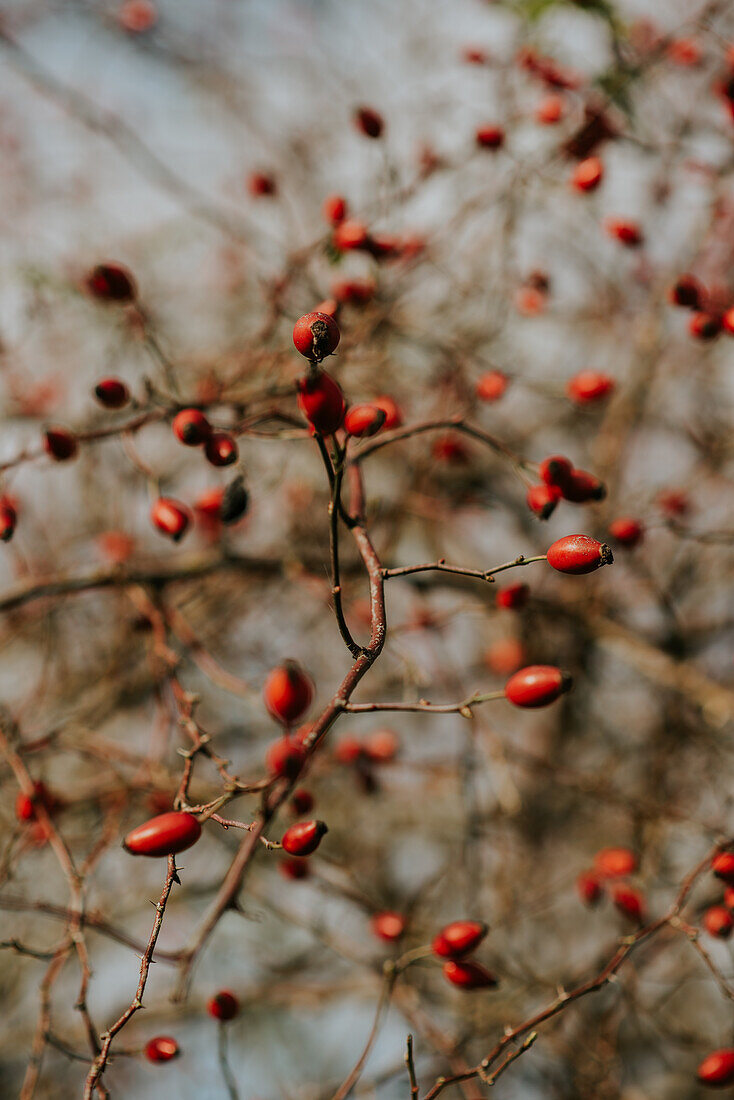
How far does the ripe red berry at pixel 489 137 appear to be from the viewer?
2318 mm

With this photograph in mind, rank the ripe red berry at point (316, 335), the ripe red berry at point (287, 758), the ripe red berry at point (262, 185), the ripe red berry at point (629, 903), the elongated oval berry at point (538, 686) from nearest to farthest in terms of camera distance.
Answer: the ripe red berry at point (287, 758)
the ripe red berry at point (316, 335)
the elongated oval berry at point (538, 686)
the ripe red berry at point (629, 903)
the ripe red berry at point (262, 185)

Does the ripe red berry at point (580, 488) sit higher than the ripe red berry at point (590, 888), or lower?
higher

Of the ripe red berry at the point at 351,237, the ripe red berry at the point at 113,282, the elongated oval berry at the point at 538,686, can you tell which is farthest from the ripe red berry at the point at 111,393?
the elongated oval berry at the point at 538,686

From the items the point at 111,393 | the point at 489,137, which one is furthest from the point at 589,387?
the point at 111,393

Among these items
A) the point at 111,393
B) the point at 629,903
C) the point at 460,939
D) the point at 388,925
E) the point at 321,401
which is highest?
the point at 321,401

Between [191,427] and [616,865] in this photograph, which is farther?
[616,865]

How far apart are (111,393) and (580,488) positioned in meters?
1.02

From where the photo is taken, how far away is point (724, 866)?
4.91 feet

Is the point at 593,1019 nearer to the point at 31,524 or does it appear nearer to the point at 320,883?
the point at 320,883

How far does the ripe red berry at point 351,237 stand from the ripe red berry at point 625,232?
962 mm

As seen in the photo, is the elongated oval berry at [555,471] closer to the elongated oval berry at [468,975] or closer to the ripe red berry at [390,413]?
the ripe red berry at [390,413]

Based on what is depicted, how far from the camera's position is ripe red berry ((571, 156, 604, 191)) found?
215 centimetres

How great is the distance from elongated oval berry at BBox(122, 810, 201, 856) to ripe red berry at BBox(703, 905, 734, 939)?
124 cm

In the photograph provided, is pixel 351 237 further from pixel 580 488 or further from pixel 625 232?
pixel 625 232
